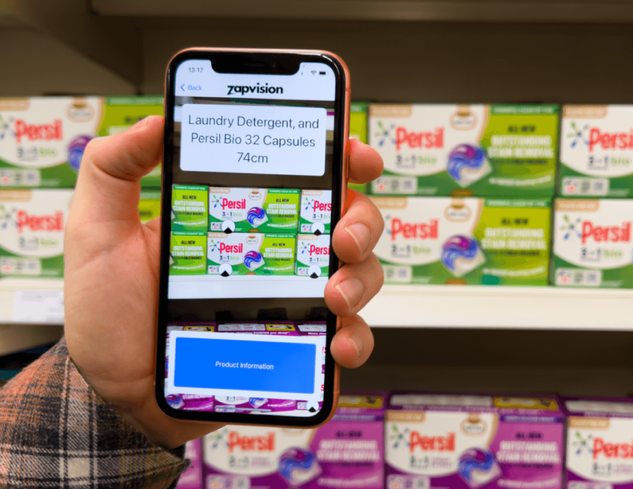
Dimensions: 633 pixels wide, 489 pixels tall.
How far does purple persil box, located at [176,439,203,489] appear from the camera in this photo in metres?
0.68

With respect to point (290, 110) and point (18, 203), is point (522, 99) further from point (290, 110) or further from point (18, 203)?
point (18, 203)

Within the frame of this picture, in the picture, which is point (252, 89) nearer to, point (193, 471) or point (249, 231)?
point (249, 231)

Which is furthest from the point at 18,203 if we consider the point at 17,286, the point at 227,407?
the point at 227,407

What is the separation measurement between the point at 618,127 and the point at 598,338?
1.63 ft

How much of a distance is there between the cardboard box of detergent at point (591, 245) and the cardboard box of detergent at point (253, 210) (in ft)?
1.49

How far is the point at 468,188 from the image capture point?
656 millimetres

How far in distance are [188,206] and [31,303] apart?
1.30 ft

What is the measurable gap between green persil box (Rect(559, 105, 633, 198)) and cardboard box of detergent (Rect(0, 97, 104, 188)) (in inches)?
27.8

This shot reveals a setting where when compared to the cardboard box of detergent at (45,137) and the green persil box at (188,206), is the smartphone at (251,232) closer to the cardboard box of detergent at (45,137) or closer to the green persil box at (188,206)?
the green persil box at (188,206)

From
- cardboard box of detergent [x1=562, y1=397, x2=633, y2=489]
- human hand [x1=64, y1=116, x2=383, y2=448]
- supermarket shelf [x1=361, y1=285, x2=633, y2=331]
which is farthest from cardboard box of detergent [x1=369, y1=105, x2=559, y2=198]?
cardboard box of detergent [x1=562, y1=397, x2=633, y2=489]

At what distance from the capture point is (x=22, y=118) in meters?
0.67

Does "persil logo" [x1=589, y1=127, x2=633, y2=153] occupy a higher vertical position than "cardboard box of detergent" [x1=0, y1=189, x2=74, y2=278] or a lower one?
higher

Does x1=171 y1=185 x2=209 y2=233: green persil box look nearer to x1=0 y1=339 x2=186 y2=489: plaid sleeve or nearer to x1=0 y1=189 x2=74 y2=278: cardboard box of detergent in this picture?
x1=0 y1=339 x2=186 y2=489: plaid sleeve

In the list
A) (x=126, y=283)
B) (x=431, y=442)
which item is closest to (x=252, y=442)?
(x=431, y=442)
